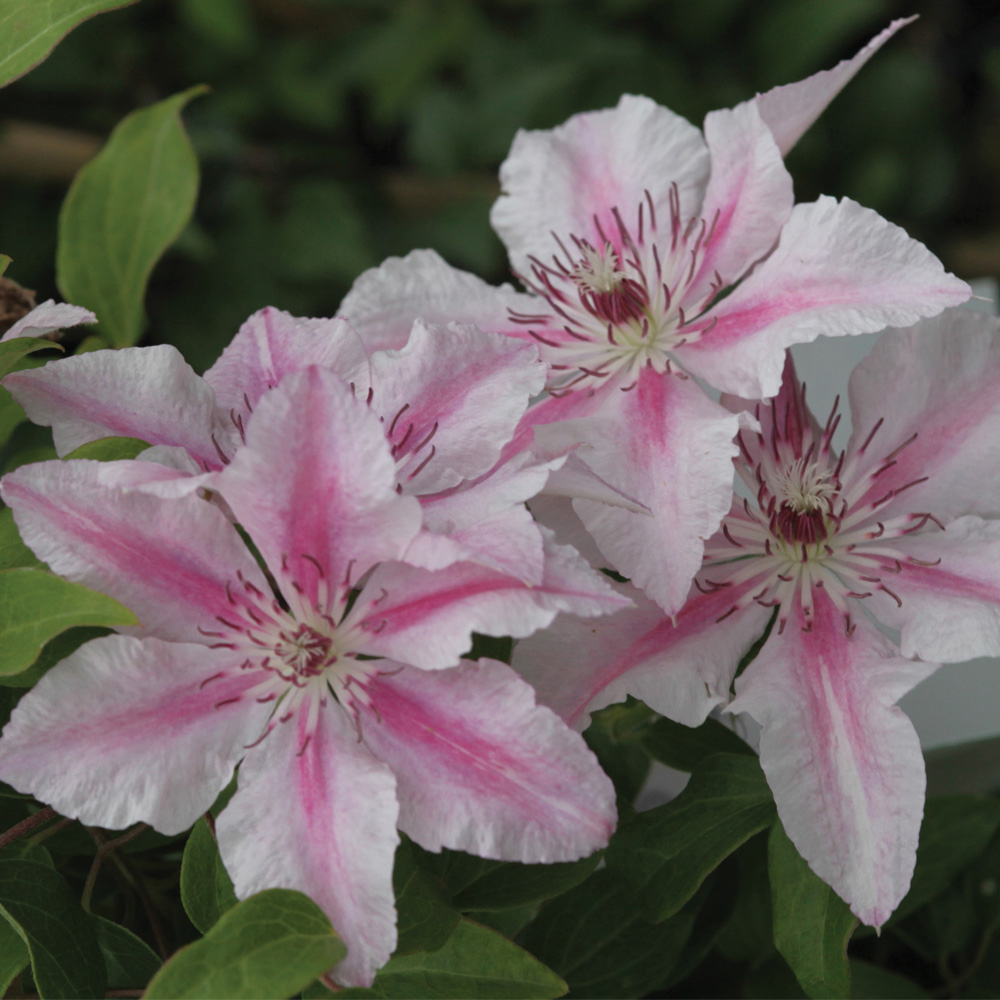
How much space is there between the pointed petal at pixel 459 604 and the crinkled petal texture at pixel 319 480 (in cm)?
1

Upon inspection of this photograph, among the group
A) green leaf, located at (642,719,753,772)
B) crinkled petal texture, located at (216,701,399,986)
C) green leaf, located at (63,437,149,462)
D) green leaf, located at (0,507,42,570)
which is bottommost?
green leaf, located at (642,719,753,772)

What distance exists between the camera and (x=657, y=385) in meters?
0.39

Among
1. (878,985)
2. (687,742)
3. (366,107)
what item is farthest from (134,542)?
(366,107)

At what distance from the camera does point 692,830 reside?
1.35 ft

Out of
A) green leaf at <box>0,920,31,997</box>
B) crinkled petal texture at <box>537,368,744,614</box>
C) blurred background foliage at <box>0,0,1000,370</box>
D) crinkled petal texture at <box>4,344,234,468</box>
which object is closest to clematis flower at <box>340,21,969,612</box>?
crinkled petal texture at <box>537,368,744,614</box>

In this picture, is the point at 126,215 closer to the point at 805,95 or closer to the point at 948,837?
the point at 805,95

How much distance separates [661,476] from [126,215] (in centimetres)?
37

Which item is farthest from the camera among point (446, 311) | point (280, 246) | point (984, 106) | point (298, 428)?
point (984, 106)

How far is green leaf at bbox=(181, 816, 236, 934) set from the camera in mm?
348

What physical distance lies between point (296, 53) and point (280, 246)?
0.29m

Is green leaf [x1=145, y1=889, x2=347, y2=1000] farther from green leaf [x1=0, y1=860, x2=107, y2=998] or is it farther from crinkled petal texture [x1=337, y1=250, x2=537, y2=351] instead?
crinkled petal texture [x1=337, y1=250, x2=537, y2=351]

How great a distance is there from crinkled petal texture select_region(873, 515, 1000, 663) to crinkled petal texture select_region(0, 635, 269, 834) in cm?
20

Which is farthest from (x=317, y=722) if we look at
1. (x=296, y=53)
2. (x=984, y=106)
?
(x=984, y=106)

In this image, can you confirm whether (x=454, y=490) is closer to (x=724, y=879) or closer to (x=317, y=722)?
(x=317, y=722)
